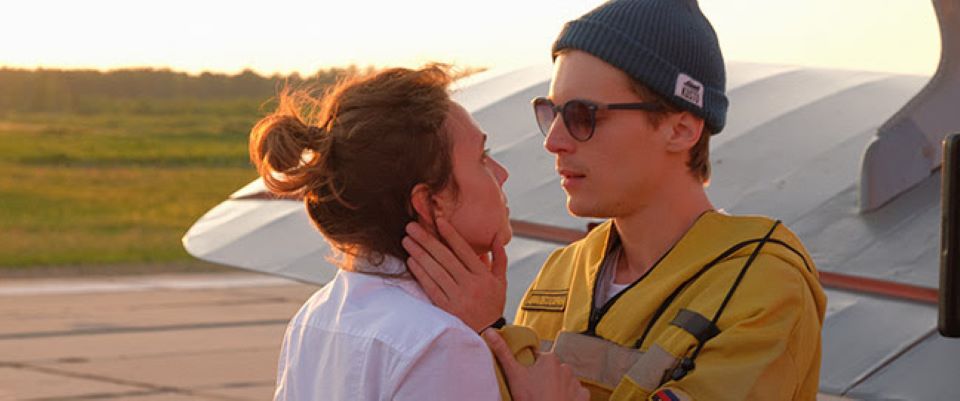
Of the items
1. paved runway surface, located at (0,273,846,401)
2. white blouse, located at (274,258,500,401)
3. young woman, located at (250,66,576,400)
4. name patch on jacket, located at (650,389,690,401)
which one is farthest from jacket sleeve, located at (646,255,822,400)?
paved runway surface, located at (0,273,846,401)

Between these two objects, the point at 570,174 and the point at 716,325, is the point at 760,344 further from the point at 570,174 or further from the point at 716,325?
the point at 570,174

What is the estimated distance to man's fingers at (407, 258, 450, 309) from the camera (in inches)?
96.8

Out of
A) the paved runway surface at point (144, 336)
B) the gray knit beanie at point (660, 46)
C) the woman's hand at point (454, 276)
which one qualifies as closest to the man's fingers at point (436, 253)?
the woman's hand at point (454, 276)

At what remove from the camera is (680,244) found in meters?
2.89

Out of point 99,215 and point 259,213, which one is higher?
point 259,213

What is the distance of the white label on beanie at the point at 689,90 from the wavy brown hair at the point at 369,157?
2.00ft

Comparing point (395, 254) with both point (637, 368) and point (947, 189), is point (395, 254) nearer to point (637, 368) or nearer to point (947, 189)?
point (637, 368)

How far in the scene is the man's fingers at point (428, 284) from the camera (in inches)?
96.8

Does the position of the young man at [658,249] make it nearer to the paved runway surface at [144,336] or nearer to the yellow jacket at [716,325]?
the yellow jacket at [716,325]

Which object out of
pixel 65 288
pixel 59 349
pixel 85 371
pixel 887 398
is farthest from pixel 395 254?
pixel 65 288

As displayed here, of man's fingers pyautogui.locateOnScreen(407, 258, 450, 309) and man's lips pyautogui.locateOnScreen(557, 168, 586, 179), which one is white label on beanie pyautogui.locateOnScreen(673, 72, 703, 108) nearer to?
man's lips pyautogui.locateOnScreen(557, 168, 586, 179)

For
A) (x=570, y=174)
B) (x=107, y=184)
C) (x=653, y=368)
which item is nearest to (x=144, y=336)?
(x=570, y=174)

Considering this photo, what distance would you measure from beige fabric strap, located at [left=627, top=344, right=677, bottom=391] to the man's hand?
19 centimetres

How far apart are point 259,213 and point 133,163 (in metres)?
32.6
